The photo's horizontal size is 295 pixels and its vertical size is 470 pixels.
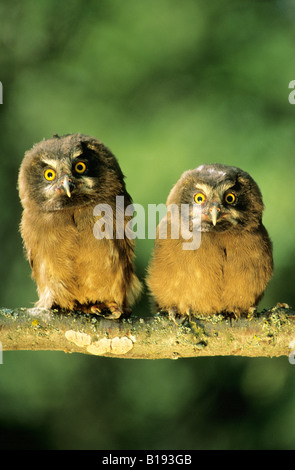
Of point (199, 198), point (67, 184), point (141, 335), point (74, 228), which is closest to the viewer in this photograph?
point (141, 335)

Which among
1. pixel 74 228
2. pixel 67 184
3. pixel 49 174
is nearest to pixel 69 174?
pixel 67 184

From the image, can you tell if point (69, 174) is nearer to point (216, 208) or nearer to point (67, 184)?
point (67, 184)

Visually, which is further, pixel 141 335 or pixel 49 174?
pixel 49 174

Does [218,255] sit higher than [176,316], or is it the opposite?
[218,255]

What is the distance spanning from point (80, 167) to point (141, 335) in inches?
50.1

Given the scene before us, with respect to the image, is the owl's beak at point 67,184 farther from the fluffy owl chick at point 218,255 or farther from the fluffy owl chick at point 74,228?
the fluffy owl chick at point 218,255

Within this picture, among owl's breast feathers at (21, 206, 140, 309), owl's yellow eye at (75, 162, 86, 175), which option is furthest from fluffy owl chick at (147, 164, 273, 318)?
owl's yellow eye at (75, 162, 86, 175)

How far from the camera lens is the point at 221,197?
494cm

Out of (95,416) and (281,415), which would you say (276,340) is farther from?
(95,416)

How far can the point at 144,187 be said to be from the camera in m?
6.46

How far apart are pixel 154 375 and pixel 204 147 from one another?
7.68 ft

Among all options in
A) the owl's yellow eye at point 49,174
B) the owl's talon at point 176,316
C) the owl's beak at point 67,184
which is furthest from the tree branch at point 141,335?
the owl's yellow eye at point 49,174

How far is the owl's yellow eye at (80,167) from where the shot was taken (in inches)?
195

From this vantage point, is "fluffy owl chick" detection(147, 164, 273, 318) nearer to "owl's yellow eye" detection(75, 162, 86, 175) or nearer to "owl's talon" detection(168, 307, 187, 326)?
"owl's talon" detection(168, 307, 187, 326)
